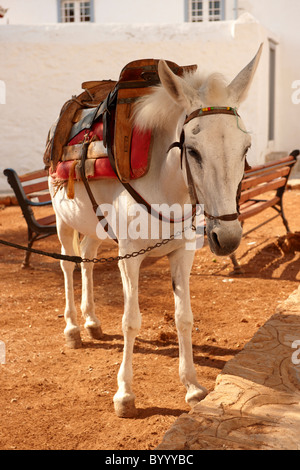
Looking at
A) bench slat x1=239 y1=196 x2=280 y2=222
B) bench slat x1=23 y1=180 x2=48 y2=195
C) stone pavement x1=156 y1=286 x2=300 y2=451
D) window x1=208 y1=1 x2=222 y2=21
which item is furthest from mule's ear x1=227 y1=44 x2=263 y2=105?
window x1=208 y1=1 x2=222 y2=21

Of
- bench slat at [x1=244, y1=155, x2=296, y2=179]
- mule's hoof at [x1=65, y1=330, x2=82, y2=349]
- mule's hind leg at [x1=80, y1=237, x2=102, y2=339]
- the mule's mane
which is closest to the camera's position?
the mule's mane

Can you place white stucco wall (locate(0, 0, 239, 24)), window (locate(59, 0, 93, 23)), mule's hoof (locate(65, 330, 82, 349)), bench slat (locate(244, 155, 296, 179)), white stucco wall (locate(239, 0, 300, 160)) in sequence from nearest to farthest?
mule's hoof (locate(65, 330, 82, 349)), bench slat (locate(244, 155, 296, 179)), white stucco wall (locate(239, 0, 300, 160)), white stucco wall (locate(0, 0, 239, 24)), window (locate(59, 0, 93, 23))

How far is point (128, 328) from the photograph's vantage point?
9.98 feet

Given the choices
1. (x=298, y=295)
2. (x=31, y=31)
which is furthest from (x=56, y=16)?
(x=298, y=295)

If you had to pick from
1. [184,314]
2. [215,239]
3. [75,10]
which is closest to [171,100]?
[215,239]

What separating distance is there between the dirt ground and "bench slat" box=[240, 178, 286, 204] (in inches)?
30.5

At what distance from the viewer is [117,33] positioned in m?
11.7

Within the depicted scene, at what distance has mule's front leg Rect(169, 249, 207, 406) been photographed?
10.1 ft

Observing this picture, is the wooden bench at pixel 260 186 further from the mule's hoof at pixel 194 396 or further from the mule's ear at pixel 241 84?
the mule's ear at pixel 241 84

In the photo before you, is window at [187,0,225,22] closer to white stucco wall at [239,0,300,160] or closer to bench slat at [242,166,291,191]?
→ white stucco wall at [239,0,300,160]

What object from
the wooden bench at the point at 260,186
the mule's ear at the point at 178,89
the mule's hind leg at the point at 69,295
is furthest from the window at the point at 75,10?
the mule's ear at the point at 178,89

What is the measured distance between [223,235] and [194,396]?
1.26 m

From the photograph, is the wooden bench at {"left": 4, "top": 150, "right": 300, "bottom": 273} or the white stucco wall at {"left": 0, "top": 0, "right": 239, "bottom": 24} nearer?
the wooden bench at {"left": 4, "top": 150, "right": 300, "bottom": 273}

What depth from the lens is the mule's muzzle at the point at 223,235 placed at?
2.25 meters
